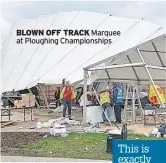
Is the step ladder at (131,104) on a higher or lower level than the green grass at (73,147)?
higher

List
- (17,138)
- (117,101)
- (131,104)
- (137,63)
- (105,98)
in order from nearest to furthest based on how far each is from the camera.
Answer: (17,138)
(137,63)
(105,98)
(117,101)
(131,104)

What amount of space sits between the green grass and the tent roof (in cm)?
398

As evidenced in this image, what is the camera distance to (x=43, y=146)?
1071 centimetres

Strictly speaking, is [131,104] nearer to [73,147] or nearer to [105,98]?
[105,98]

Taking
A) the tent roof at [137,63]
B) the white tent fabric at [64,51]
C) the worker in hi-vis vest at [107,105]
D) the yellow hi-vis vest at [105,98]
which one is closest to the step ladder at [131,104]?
the tent roof at [137,63]

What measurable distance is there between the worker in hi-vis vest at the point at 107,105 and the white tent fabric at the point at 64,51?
5.30 meters

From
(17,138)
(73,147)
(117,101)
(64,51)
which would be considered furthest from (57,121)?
(64,51)

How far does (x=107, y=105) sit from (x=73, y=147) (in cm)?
602

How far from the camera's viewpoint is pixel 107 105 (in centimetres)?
1650

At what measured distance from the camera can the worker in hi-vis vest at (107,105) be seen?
16391 millimetres

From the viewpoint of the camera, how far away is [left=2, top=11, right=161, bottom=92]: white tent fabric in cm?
2416

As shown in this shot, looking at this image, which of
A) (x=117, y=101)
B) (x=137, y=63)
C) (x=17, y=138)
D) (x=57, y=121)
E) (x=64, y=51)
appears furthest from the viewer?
(x=64, y=51)

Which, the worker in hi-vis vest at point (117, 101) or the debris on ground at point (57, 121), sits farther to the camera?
the worker in hi-vis vest at point (117, 101)

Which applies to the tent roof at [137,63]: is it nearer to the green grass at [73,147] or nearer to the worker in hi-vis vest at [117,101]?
the worker in hi-vis vest at [117,101]
